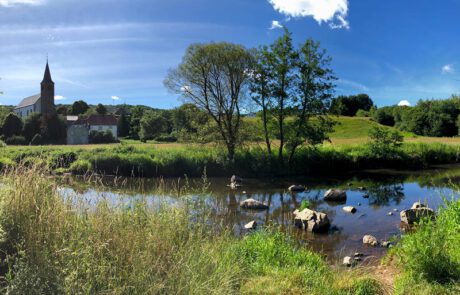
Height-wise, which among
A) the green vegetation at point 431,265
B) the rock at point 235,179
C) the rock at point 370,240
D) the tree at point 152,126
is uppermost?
the tree at point 152,126

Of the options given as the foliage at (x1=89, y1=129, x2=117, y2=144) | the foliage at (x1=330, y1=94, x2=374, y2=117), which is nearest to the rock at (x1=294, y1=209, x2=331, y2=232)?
the foliage at (x1=89, y1=129, x2=117, y2=144)

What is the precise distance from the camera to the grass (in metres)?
3.62

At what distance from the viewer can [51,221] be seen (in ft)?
14.0

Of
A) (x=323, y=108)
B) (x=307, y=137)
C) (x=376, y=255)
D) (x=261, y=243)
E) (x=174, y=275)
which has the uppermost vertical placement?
(x=323, y=108)

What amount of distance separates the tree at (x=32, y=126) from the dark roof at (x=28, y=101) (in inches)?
1266

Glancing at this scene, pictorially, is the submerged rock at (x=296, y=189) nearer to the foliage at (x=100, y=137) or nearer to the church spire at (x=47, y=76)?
the foliage at (x=100, y=137)

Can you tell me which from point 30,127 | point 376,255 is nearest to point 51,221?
point 376,255

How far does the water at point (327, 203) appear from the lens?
7580 mm

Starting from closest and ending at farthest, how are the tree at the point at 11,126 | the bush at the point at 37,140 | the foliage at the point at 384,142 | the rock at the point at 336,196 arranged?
1. the rock at the point at 336,196
2. the foliage at the point at 384,142
3. the tree at the point at 11,126
4. the bush at the point at 37,140

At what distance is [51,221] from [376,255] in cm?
818

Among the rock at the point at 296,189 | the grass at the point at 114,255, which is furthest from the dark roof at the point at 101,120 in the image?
the grass at the point at 114,255

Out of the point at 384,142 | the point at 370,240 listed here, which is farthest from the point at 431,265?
the point at 384,142

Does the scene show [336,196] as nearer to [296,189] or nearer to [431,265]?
[296,189]

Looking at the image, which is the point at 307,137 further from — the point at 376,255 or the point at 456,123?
the point at 456,123
